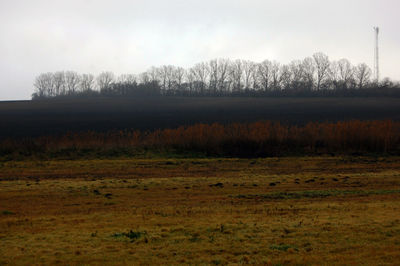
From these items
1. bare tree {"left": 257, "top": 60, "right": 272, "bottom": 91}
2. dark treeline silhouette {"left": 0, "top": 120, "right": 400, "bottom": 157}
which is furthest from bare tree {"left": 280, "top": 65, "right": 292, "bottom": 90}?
dark treeline silhouette {"left": 0, "top": 120, "right": 400, "bottom": 157}

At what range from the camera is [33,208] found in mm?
13078

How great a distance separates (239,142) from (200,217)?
21.8m

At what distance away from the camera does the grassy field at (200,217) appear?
25.8ft

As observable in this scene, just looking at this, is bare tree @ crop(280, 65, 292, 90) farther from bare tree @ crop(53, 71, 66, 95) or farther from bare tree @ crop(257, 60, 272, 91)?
bare tree @ crop(53, 71, 66, 95)

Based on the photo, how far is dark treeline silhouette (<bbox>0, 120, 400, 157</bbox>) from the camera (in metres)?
31.5

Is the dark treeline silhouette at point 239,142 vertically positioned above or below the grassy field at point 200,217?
above

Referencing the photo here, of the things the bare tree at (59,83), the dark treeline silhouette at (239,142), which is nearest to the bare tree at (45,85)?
the bare tree at (59,83)

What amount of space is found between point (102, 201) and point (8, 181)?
7.15 metres

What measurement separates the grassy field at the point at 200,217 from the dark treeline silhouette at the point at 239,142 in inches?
345

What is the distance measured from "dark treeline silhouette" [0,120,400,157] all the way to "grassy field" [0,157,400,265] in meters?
8.77

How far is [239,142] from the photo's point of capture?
32.8 metres

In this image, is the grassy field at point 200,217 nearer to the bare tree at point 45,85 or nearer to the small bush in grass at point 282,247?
the small bush in grass at point 282,247

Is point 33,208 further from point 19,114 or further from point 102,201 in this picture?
point 19,114

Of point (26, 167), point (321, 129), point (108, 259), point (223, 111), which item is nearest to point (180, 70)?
point (223, 111)
